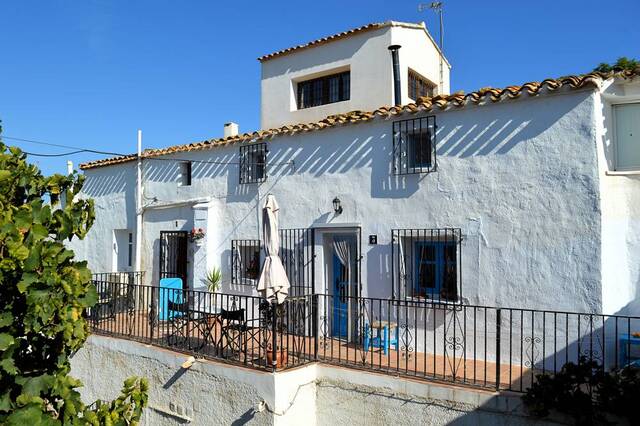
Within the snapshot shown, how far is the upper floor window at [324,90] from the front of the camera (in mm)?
14094

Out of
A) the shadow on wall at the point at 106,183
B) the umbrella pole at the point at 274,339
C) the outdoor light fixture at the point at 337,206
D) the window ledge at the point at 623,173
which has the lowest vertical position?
the umbrella pole at the point at 274,339

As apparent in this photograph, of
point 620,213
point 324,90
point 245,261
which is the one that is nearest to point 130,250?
point 245,261

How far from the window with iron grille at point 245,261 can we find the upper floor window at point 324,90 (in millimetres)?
4979

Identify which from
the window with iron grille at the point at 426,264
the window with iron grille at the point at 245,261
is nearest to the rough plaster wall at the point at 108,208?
the window with iron grille at the point at 245,261

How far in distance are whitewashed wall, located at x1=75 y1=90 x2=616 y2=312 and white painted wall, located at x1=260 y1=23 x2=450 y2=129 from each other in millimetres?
3596

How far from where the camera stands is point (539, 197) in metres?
7.69

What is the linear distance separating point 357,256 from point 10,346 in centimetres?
705

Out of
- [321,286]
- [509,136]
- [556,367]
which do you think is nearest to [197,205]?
[321,286]

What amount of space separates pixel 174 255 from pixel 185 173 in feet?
6.66

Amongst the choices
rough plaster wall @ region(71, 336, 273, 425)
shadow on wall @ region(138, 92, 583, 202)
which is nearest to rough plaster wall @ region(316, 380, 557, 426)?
rough plaster wall @ region(71, 336, 273, 425)

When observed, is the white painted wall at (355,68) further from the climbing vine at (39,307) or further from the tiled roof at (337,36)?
the climbing vine at (39,307)

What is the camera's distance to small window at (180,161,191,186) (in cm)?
1290

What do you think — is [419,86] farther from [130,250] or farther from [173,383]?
[173,383]

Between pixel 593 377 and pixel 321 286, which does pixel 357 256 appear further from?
pixel 593 377
